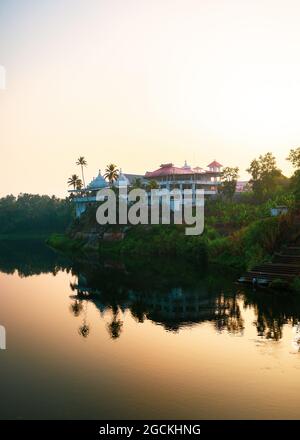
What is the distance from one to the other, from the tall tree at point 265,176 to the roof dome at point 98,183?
31825 millimetres

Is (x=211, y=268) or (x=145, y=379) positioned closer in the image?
(x=145, y=379)

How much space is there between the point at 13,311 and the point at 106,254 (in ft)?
138

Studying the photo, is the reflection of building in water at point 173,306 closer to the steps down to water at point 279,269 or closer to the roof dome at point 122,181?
the steps down to water at point 279,269

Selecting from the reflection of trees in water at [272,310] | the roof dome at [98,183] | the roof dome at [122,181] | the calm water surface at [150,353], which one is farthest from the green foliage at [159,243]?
the reflection of trees in water at [272,310]

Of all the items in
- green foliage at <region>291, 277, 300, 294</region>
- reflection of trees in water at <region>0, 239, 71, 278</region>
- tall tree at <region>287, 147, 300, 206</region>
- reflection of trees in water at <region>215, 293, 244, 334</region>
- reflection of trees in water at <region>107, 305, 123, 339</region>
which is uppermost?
tall tree at <region>287, 147, 300, 206</region>

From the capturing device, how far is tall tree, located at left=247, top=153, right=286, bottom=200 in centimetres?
8106

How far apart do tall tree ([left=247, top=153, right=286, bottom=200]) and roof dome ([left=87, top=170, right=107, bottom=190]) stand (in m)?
31.8

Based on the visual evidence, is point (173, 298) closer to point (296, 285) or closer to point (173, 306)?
point (173, 306)

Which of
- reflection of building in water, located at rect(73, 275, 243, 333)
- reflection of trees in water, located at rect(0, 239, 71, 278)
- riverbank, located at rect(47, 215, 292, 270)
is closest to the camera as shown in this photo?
reflection of building in water, located at rect(73, 275, 243, 333)

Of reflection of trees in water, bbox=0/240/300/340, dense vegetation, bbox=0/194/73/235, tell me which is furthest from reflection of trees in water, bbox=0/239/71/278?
dense vegetation, bbox=0/194/73/235

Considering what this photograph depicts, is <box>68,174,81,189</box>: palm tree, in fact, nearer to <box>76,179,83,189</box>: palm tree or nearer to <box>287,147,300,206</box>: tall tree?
<box>76,179,83,189</box>: palm tree

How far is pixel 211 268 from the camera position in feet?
175

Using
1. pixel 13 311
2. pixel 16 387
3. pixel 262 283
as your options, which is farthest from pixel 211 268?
pixel 16 387
